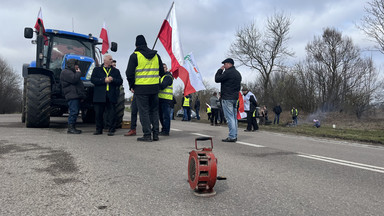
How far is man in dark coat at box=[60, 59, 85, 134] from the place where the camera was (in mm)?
7320

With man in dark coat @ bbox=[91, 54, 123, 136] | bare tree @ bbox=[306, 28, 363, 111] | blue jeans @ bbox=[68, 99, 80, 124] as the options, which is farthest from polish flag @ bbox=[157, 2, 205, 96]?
bare tree @ bbox=[306, 28, 363, 111]

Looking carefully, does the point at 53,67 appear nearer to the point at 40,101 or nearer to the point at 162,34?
the point at 40,101

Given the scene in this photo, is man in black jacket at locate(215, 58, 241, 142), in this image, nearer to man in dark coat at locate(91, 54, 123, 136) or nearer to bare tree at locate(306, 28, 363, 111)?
man in dark coat at locate(91, 54, 123, 136)

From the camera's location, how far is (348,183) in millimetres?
3516

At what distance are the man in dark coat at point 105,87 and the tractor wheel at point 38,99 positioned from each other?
144 centimetres

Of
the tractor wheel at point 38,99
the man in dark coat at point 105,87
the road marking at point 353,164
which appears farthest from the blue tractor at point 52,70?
the road marking at point 353,164

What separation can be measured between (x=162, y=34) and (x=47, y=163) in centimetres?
488

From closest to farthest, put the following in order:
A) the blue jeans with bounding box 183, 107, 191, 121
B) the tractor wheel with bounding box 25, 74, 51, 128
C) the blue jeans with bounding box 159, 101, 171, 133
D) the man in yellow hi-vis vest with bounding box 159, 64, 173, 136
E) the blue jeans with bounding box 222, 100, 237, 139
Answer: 1. the blue jeans with bounding box 222, 100, 237, 139
2. the tractor wheel with bounding box 25, 74, 51, 128
3. the man in yellow hi-vis vest with bounding box 159, 64, 173, 136
4. the blue jeans with bounding box 159, 101, 171, 133
5. the blue jeans with bounding box 183, 107, 191, 121

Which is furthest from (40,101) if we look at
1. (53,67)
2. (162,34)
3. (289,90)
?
(289,90)

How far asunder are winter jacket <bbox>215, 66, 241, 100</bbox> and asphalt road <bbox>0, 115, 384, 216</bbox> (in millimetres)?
2437

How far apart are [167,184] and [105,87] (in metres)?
4.80

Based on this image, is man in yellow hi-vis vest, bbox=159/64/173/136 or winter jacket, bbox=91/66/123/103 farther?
man in yellow hi-vis vest, bbox=159/64/173/136

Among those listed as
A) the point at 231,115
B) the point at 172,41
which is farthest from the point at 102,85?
the point at 231,115

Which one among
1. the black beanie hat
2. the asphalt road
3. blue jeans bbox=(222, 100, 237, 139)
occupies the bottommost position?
the asphalt road
